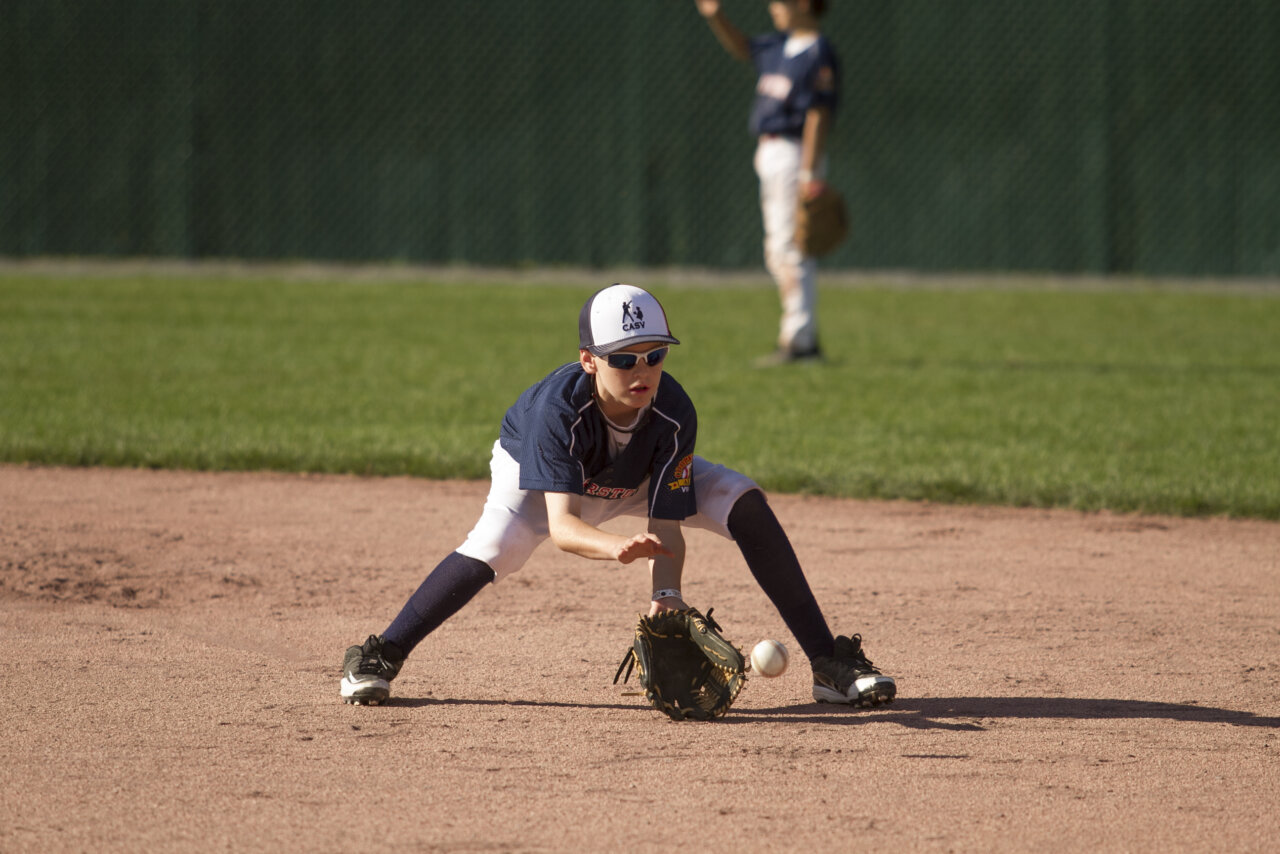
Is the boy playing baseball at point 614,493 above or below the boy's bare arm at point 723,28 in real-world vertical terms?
below

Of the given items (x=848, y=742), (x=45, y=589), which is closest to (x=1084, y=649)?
(x=848, y=742)

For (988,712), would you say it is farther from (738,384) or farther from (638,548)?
(738,384)

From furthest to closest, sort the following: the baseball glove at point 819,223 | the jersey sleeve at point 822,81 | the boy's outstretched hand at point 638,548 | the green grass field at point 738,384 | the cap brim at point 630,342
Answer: the baseball glove at point 819,223 → the jersey sleeve at point 822,81 → the green grass field at point 738,384 → the cap brim at point 630,342 → the boy's outstretched hand at point 638,548

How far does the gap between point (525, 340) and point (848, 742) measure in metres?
7.35

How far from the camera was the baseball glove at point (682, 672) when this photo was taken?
347 centimetres

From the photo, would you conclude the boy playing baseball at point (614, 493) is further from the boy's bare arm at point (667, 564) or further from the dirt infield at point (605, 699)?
the dirt infield at point (605, 699)

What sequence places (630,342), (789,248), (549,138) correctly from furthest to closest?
1. (549,138)
2. (789,248)
3. (630,342)

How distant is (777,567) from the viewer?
3619mm

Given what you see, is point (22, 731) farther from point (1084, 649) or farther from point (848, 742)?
point (1084, 649)

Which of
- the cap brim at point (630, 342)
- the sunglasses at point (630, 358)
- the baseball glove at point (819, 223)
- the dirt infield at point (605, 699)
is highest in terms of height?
the baseball glove at point (819, 223)

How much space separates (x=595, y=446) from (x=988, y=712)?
111 centimetres

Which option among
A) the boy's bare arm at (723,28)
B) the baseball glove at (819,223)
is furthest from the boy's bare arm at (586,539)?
the boy's bare arm at (723,28)

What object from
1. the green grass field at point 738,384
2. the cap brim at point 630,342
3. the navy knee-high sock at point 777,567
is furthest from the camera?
the green grass field at point 738,384

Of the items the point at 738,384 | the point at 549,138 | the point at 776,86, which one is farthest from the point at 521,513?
the point at 549,138
